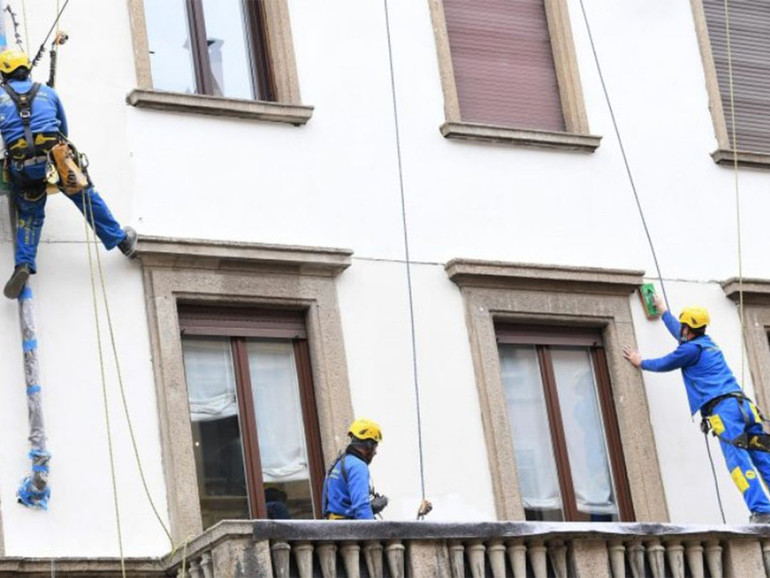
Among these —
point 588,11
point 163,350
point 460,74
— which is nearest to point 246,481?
point 163,350

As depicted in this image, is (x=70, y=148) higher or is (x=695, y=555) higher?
(x=70, y=148)

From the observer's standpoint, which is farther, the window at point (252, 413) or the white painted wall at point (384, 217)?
the window at point (252, 413)

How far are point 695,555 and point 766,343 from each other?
12.0ft

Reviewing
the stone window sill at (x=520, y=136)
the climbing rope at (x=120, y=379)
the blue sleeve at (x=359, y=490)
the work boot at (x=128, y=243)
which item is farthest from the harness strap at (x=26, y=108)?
the stone window sill at (x=520, y=136)

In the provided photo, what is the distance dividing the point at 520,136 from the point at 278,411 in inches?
142

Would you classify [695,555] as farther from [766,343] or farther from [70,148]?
[70,148]

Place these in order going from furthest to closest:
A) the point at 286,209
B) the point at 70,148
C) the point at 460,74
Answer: the point at 460,74
the point at 286,209
the point at 70,148

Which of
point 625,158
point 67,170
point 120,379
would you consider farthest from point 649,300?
point 67,170

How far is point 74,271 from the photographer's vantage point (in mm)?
19516

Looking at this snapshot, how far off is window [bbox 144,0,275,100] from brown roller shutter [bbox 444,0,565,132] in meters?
1.93

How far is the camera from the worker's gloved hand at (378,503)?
19234mm

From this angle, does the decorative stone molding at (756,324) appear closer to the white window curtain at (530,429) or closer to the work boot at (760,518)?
the work boot at (760,518)

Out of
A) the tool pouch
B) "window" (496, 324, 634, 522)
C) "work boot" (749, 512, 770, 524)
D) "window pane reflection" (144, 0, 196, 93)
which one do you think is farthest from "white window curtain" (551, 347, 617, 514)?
the tool pouch

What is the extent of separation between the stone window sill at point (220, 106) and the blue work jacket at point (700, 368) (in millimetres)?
3661
